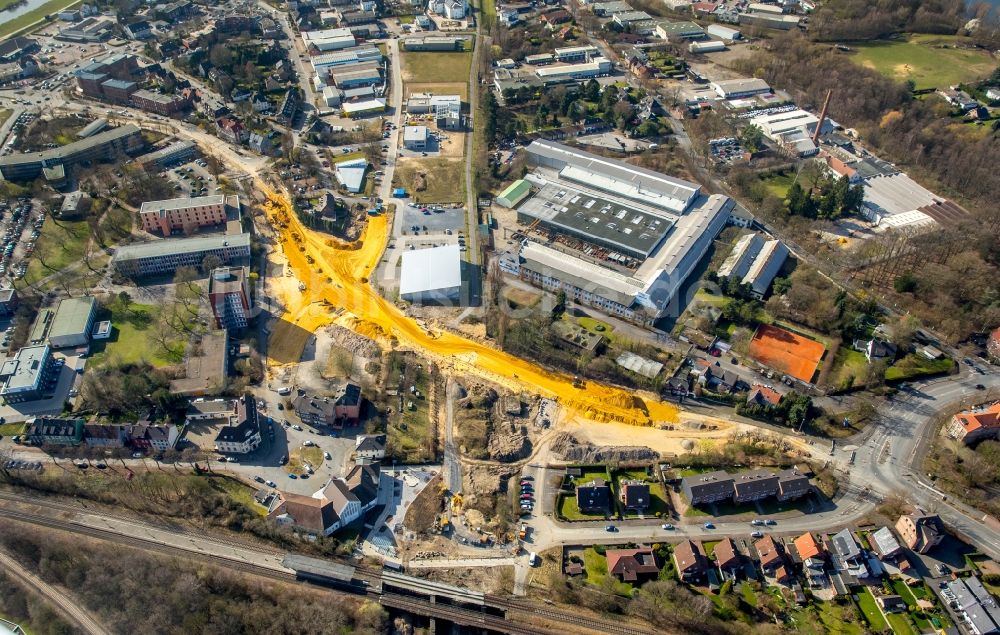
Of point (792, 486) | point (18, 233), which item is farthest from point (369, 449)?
point (18, 233)

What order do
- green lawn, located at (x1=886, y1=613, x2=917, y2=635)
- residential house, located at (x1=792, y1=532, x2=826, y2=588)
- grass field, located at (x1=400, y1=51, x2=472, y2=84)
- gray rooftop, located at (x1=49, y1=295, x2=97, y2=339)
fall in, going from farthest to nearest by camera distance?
grass field, located at (x1=400, y1=51, x2=472, y2=84)
gray rooftop, located at (x1=49, y1=295, x2=97, y2=339)
residential house, located at (x1=792, y1=532, x2=826, y2=588)
green lawn, located at (x1=886, y1=613, x2=917, y2=635)

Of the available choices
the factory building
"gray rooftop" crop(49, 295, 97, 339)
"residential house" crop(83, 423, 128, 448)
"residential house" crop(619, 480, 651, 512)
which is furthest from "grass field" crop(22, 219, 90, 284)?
"residential house" crop(619, 480, 651, 512)

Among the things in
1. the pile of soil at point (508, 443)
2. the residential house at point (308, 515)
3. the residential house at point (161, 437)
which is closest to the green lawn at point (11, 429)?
the residential house at point (161, 437)

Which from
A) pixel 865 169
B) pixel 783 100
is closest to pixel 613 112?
pixel 783 100

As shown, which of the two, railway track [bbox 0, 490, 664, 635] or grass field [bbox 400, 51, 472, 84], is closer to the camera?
railway track [bbox 0, 490, 664, 635]

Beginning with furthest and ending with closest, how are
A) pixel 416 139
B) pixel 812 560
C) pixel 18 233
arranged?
1. pixel 416 139
2. pixel 18 233
3. pixel 812 560

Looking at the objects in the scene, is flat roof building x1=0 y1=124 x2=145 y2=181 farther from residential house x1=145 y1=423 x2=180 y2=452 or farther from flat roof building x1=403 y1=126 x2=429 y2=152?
residential house x1=145 y1=423 x2=180 y2=452

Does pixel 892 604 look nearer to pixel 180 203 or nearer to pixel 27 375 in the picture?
pixel 27 375
